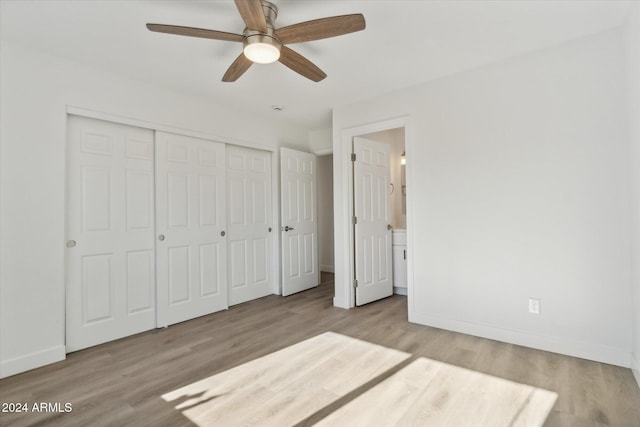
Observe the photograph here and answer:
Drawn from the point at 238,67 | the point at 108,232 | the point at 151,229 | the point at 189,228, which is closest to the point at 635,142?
the point at 238,67

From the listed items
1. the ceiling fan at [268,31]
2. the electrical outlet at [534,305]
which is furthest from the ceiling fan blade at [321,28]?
the electrical outlet at [534,305]

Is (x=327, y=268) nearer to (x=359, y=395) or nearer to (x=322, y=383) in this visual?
(x=322, y=383)

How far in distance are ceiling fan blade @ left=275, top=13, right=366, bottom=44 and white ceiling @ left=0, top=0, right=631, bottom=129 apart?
0.70 ft

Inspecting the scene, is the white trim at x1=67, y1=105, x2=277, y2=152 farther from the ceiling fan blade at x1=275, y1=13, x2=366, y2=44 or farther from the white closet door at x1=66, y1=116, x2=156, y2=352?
the ceiling fan blade at x1=275, y1=13, x2=366, y2=44

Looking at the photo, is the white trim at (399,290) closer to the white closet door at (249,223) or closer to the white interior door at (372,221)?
the white interior door at (372,221)

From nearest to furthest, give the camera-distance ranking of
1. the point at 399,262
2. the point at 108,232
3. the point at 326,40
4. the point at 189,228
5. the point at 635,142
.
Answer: the point at 635,142, the point at 326,40, the point at 108,232, the point at 189,228, the point at 399,262

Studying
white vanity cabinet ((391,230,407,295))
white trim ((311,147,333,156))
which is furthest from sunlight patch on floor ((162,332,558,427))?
white trim ((311,147,333,156))

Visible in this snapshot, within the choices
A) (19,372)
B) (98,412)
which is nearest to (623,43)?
(98,412)

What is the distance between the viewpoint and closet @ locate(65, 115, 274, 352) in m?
2.86

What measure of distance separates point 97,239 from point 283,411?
2278 millimetres

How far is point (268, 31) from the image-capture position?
2.02 m

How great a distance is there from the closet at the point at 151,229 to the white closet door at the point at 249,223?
1cm

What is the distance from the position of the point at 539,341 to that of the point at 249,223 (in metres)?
3.34

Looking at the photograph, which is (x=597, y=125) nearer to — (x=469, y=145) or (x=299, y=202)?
(x=469, y=145)
